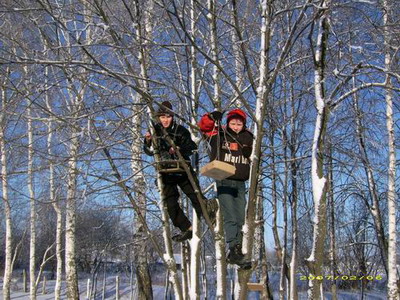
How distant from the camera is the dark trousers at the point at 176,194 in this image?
12.7 feet

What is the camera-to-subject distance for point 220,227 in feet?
11.5

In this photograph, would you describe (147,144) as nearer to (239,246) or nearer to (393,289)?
(239,246)

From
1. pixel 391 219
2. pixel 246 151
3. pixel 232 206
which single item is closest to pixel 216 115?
pixel 246 151

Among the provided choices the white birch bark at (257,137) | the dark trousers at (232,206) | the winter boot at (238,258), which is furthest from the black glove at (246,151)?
the winter boot at (238,258)

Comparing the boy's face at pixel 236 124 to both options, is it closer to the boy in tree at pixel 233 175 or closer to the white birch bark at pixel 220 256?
the boy in tree at pixel 233 175

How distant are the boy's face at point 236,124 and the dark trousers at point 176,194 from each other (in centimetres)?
60

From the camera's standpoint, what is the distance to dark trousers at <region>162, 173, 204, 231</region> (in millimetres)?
3883

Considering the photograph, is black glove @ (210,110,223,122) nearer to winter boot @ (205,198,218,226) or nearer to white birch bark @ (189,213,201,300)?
winter boot @ (205,198,218,226)

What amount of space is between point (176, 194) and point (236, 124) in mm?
856

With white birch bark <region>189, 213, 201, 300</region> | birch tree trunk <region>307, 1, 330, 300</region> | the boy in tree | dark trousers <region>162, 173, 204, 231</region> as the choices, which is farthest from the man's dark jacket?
birch tree trunk <region>307, 1, 330, 300</region>

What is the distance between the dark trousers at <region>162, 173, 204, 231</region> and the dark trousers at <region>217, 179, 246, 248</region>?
14.0 inches

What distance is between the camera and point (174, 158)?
12.2 feet

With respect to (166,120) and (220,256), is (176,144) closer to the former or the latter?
(166,120)

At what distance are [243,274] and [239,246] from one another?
24 cm
